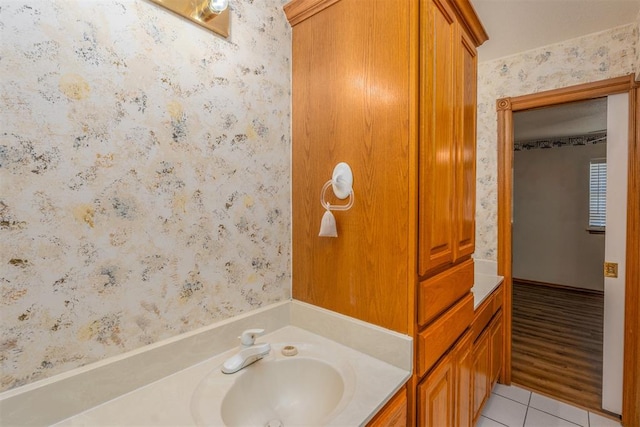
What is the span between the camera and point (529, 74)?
7.00 feet

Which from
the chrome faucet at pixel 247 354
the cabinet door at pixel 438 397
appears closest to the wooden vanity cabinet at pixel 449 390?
the cabinet door at pixel 438 397

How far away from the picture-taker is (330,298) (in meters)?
1.21

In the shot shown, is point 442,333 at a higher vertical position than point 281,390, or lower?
higher

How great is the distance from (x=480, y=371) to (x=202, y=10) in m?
2.20

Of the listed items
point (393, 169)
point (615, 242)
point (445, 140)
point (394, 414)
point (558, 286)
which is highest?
point (445, 140)

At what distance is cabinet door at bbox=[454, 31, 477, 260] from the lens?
1.32 m

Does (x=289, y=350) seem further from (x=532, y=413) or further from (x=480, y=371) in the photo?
(x=532, y=413)

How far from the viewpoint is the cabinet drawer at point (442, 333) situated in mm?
1023

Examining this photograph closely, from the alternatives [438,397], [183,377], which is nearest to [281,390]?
[183,377]

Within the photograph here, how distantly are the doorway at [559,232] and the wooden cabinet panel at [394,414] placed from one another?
2.31 meters

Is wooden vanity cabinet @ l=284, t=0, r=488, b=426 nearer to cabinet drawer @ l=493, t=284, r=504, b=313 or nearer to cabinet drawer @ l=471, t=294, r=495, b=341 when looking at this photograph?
cabinet drawer @ l=471, t=294, r=495, b=341

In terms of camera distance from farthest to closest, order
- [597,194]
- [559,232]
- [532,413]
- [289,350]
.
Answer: [559,232], [597,194], [532,413], [289,350]

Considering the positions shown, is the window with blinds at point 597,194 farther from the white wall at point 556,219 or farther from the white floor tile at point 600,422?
the white floor tile at point 600,422

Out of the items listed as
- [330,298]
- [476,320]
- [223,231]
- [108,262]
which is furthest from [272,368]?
[476,320]
